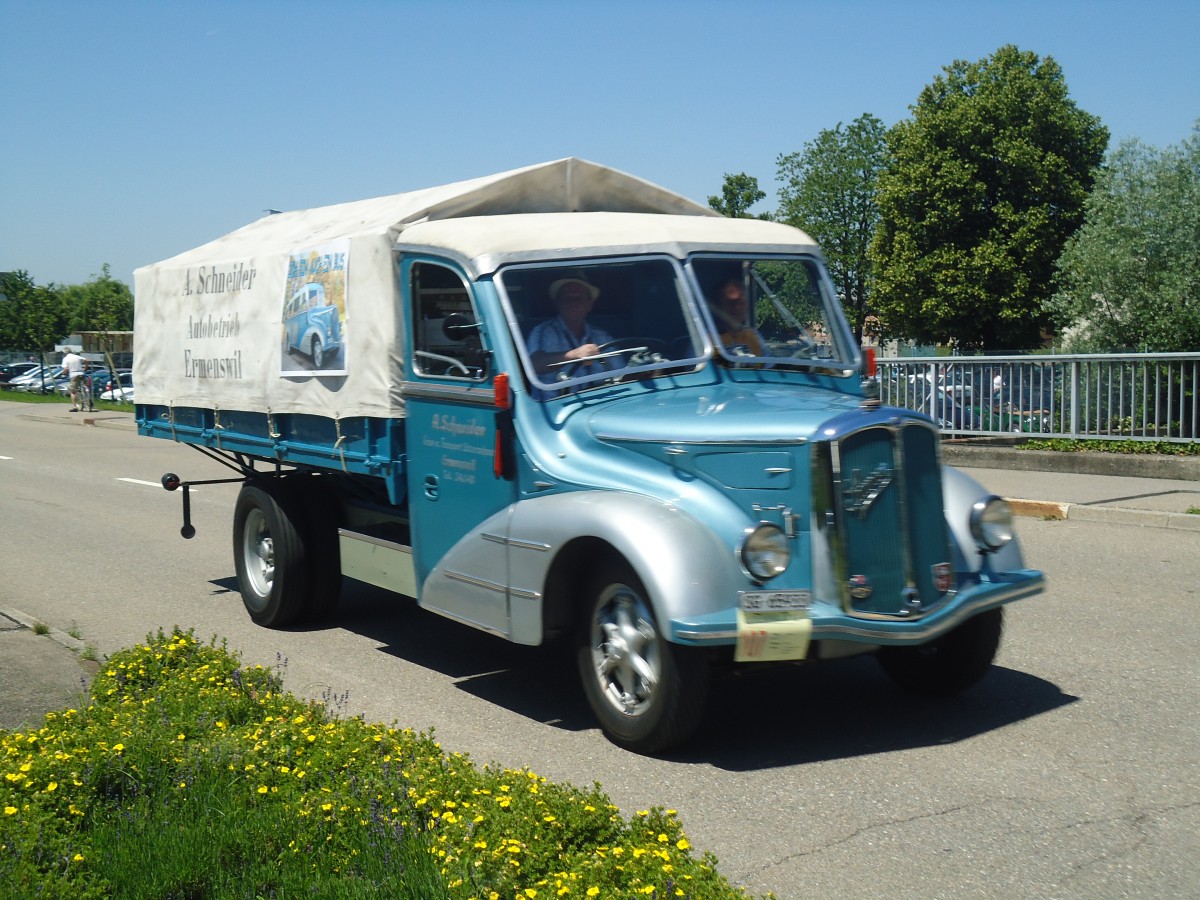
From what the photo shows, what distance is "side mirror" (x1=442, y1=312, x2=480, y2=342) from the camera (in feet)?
21.2

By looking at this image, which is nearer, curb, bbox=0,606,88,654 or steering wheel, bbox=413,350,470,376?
steering wheel, bbox=413,350,470,376

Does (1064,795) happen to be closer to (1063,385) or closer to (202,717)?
(202,717)

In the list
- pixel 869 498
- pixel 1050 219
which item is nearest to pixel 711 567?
pixel 869 498

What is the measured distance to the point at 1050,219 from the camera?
148ft

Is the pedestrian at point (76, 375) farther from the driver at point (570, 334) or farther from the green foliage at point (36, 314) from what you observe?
the driver at point (570, 334)

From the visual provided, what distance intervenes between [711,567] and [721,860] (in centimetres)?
120

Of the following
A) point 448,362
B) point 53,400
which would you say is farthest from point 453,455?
point 53,400

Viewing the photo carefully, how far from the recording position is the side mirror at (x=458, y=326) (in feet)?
21.2

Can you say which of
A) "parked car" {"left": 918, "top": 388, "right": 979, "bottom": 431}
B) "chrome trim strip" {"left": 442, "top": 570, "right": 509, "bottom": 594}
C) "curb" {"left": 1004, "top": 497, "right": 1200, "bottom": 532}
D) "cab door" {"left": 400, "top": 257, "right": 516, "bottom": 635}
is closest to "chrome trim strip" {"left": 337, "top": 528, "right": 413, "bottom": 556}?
"cab door" {"left": 400, "top": 257, "right": 516, "bottom": 635}

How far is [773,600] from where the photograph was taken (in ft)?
16.8

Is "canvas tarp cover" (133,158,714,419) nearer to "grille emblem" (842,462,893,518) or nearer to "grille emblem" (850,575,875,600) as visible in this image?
"grille emblem" (842,462,893,518)

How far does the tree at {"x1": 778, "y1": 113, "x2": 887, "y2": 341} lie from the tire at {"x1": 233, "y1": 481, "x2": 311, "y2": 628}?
6212cm

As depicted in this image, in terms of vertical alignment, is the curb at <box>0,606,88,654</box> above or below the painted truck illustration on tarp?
below

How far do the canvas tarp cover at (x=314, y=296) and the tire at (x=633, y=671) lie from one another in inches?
78.0
